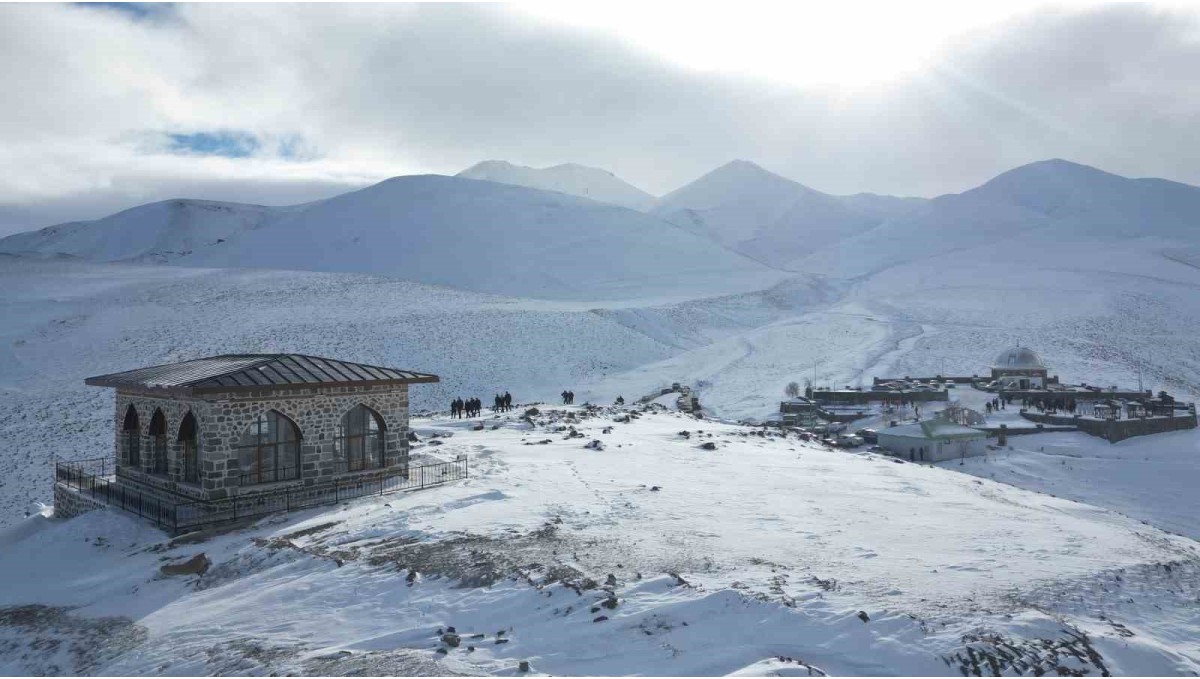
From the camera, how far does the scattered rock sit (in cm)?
1552

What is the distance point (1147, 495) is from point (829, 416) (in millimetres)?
17630

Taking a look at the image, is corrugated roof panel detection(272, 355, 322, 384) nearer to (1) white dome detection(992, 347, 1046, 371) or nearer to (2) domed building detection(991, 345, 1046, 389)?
(2) domed building detection(991, 345, 1046, 389)

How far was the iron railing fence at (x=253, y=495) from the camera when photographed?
62.9 ft

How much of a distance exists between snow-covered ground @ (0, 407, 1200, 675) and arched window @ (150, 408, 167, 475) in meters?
1.92

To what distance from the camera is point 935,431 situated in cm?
4103

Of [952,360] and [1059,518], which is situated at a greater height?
[952,360]

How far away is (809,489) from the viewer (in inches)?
871

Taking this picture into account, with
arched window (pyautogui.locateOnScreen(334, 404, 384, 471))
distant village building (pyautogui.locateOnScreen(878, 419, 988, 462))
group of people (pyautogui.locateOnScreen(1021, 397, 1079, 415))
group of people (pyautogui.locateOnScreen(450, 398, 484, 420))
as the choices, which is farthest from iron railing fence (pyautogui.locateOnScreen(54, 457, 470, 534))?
group of people (pyautogui.locateOnScreen(1021, 397, 1079, 415))

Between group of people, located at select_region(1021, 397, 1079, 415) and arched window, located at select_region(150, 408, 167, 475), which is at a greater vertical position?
arched window, located at select_region(150, 408, 167, 475)

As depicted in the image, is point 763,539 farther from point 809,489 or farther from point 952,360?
point 952,360

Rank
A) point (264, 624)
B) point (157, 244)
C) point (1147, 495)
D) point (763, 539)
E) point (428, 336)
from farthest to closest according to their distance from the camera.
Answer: point (157, 244) → point (428, 336) → point (1147, 495) → point (763, 539) → point (264, 624)

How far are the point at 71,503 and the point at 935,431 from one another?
118 feet

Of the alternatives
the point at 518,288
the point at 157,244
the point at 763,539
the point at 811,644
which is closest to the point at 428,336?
the point at 518,288

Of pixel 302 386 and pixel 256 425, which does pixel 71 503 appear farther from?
pixel 302 386
